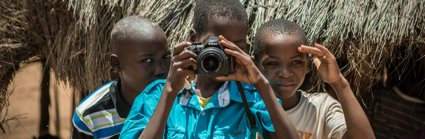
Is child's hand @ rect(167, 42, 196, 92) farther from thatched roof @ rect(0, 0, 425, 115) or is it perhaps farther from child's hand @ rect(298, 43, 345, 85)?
thatched roof @ rect(0, 0, 425, 115)

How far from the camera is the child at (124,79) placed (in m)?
3.38

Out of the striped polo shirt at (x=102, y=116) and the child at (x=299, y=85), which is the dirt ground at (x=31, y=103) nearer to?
the striped polo shirt at (x=102, y=116)

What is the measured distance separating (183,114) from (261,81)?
1.07 feet

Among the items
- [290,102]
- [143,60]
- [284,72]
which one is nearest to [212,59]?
[284,72]

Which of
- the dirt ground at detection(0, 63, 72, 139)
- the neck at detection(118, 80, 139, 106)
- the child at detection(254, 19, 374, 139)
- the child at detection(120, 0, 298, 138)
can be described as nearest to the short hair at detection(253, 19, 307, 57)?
the child at detection(254, 19, 374, 139)

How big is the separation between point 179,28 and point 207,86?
1.31m

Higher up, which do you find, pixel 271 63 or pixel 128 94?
pixel 271 63

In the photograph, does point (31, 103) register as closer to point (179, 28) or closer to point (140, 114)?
point (179, 28)

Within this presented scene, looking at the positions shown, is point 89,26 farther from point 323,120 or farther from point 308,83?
point 323,120

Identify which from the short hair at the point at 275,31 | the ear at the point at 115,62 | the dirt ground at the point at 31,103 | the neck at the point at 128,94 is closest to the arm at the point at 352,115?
the short hair at the point at 275,31

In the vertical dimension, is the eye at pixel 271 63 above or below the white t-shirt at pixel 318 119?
above

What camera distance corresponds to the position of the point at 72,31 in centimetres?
495

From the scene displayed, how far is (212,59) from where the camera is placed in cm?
271

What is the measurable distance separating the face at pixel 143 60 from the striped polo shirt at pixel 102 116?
10 cm
